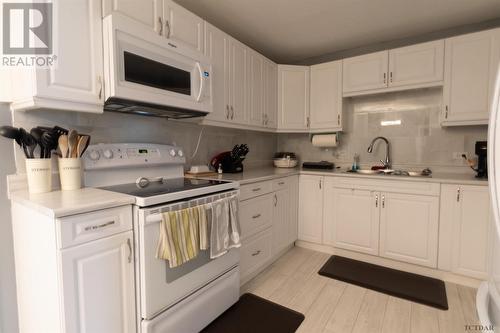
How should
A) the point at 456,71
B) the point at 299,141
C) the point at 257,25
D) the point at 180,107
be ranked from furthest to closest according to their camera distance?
1. the point at 299,141
2. the point at 257,25
3. the point at 456,71
4. the point at 180,107

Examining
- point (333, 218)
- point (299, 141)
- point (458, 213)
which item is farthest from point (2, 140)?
point (458, 213)

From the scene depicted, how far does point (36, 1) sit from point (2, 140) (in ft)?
2.43

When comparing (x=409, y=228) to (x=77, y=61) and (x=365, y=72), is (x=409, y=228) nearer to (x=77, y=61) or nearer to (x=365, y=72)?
Result: (x=365, y=72)

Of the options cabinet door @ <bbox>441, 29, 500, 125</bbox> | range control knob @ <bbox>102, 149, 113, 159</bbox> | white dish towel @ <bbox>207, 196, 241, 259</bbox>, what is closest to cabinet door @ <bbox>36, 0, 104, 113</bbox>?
range control knob @ <bbox>102, 149, 113, 159</bbox>

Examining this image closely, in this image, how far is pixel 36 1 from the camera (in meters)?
1.22

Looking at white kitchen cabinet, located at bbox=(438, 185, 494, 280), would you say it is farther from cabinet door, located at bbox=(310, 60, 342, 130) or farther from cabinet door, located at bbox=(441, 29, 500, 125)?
cabinet door, located at bbox=(310, 60, 342, 130)

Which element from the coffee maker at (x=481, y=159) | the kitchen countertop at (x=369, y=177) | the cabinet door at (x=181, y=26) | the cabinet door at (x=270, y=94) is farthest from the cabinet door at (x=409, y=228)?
the cabinet door at (x=181, y=26)

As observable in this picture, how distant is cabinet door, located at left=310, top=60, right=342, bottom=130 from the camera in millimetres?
2980

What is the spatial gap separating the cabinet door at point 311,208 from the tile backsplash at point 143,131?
0.76 meters

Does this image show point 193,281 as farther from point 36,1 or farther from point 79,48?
point 36,1

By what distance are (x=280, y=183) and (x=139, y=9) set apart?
1.83 meters

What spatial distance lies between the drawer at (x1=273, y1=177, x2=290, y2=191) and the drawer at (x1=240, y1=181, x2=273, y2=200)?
0.08 meters

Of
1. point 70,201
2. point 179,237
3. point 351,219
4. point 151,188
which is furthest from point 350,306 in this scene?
point 70,201

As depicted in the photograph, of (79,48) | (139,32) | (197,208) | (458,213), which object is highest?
(139,32)
